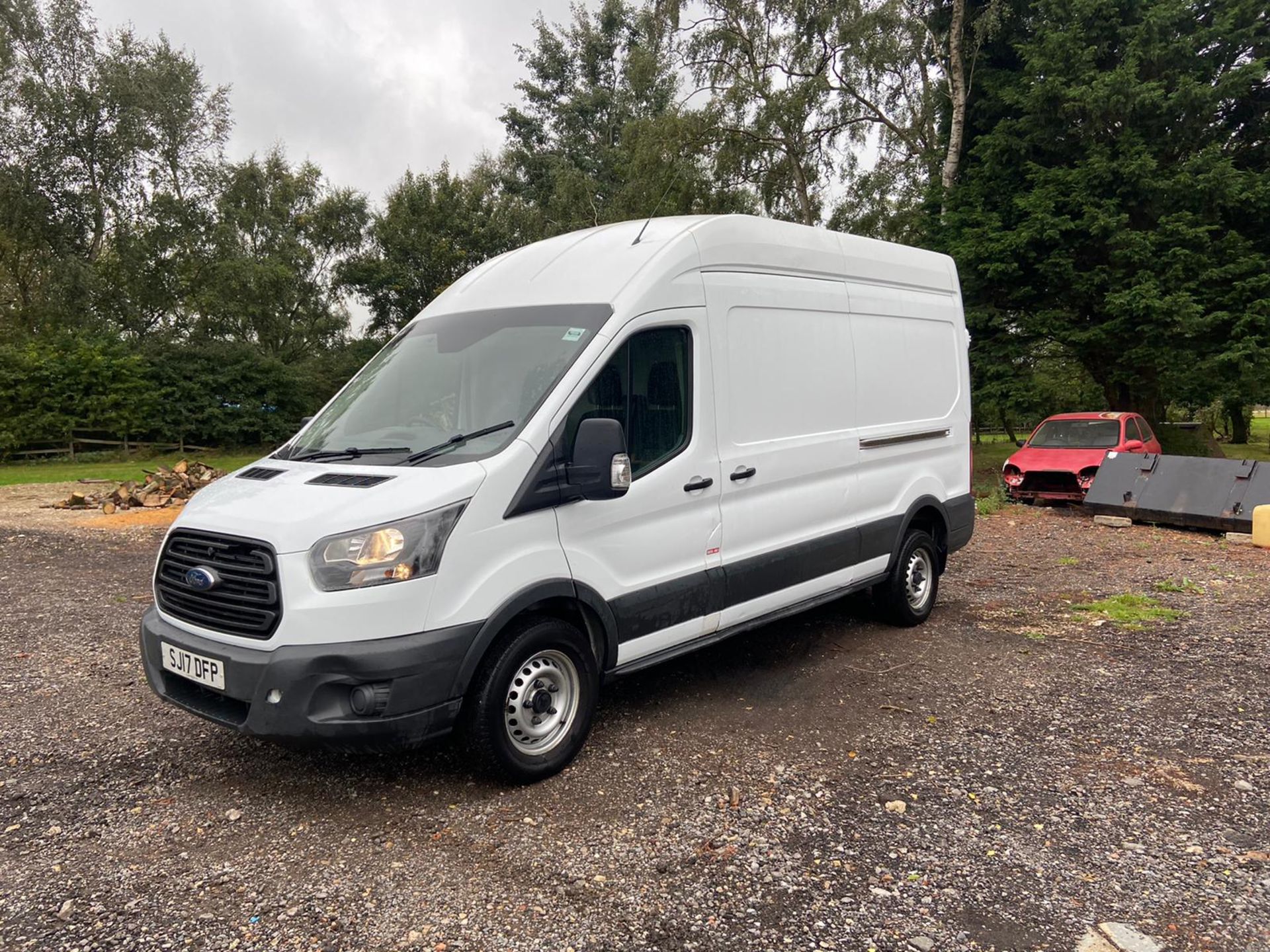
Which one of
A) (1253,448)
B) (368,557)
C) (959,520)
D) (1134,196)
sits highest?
(1134,196)

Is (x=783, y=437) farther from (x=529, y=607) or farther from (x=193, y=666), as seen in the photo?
(x=193, y=666)

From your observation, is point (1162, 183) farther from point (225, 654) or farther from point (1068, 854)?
point (225, 654)

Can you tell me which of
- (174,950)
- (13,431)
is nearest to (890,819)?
(174,950)

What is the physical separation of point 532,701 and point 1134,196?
55.7 feet

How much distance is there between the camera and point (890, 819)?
11.6 feet

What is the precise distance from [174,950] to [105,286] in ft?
106

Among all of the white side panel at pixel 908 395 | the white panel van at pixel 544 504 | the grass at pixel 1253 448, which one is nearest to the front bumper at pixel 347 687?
the white panel van at pixel 544 504

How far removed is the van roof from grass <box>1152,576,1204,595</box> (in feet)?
15.1

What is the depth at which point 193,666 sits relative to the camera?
141 inches

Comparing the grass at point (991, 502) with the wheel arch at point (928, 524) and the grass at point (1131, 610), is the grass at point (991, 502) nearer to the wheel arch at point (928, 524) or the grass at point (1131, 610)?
the grass at point (1131, 610)

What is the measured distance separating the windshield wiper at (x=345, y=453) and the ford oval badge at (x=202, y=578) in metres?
0.75

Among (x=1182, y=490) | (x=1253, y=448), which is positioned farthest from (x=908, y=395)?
(x=1253, y=448)

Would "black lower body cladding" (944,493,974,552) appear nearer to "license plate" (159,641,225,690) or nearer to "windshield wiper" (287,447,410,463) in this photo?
"windshield wiper" (287,447,410,463)

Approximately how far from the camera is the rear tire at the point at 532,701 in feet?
11.8
